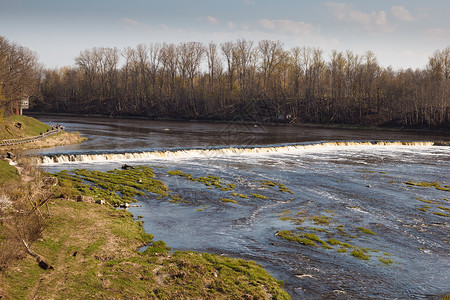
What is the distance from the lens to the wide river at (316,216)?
14094 mm

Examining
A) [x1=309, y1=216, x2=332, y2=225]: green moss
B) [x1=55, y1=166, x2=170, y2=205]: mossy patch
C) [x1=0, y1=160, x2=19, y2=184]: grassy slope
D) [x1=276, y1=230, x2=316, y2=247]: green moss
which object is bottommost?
[x1=276, y1=230, x2=316, y2=247]: green moss

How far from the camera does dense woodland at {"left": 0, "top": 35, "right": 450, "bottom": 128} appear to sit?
310 ft

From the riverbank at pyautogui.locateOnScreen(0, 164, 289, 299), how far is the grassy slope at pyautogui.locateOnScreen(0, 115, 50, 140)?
34228 mm

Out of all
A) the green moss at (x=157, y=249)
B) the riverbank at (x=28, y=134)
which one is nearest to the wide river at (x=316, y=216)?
the green moss at (x=157, y=249)

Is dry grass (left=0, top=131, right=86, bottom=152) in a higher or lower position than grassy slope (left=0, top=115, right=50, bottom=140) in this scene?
lower

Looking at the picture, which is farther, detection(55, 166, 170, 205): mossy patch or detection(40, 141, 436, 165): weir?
detection(40, 141, 436, 165): weir

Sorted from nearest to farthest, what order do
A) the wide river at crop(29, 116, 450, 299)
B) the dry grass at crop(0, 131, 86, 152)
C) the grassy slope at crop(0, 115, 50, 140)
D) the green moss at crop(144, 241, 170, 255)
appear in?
1. the wide river at crop(29, 116, 450, 299)
2. the green moss at crop(144, 241, 170, 255)
3. the dry grass at crop(0, 131, 86, 152)
4. the grassy slope at crop(0, 115, 50, 140)

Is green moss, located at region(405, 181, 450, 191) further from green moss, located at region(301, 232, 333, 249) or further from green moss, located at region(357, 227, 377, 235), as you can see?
green moss, located at region(301, 232, 333, 249)

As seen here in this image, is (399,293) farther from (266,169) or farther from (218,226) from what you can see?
(266,169)

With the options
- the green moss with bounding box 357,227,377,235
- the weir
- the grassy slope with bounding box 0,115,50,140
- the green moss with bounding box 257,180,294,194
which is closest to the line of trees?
the grassy slope with bounding box 0,115,50,140

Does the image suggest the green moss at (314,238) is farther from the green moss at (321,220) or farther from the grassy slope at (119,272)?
the grassy slope at (119,272)

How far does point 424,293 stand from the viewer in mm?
12977

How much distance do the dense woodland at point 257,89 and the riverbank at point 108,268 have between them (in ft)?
273

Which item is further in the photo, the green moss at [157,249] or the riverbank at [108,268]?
the green moss at [157,249]
